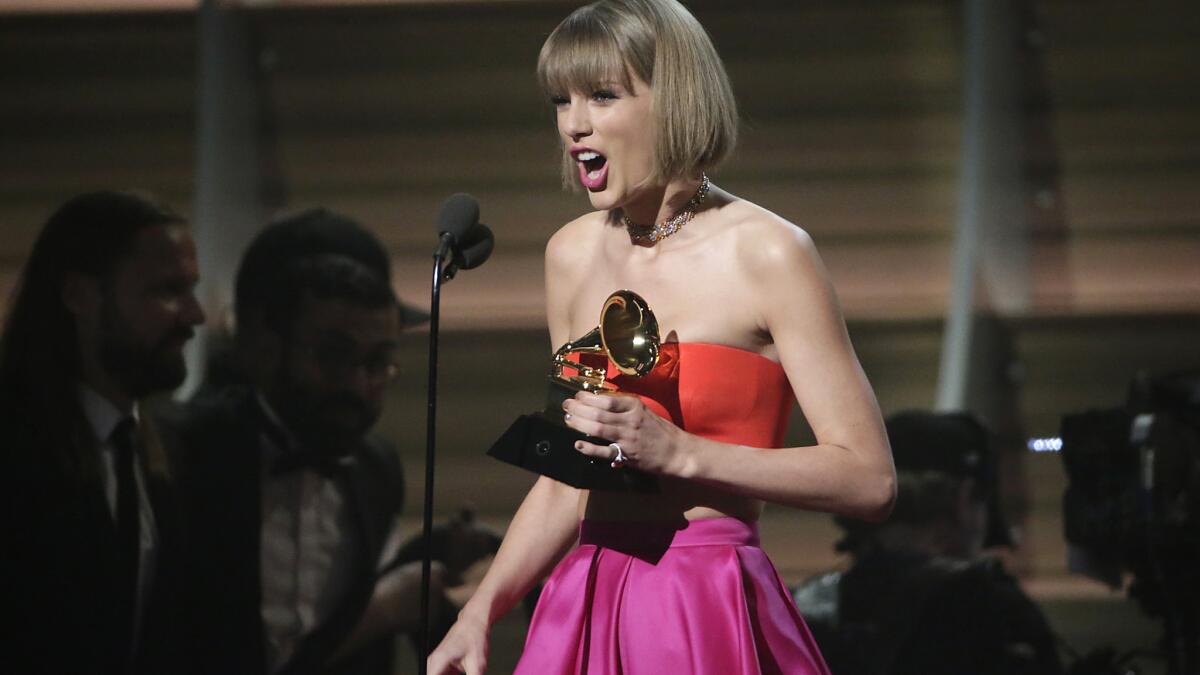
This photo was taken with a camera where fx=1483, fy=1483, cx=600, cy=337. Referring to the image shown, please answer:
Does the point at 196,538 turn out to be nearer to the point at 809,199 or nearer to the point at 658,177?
the point at 809,199

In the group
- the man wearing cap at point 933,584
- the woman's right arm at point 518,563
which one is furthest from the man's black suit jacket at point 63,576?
the woman's right arm at point 518,563

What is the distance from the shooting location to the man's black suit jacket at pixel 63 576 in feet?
11.5

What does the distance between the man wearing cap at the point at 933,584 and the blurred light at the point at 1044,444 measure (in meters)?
0.24

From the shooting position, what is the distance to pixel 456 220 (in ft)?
6.50

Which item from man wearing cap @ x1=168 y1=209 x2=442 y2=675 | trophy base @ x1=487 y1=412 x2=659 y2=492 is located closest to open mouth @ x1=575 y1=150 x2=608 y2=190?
trophy base @ x1=487 y1=412 x2=659 y2=492

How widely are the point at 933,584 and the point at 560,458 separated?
2065 millimetres

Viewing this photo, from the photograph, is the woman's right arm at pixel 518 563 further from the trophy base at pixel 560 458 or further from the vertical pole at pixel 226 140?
the vertical pole at pixel 226 140

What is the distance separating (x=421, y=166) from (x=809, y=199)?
114cm

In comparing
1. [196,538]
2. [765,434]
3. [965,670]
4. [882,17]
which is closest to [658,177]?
[765,434]

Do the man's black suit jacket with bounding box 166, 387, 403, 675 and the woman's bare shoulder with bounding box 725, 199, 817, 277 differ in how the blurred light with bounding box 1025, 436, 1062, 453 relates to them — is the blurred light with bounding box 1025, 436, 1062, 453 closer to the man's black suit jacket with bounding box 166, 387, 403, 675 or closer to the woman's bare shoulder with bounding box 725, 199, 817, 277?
the man's black suit jacket with bounding box 166, 387, 403, 675

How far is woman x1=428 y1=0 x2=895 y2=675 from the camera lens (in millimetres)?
1797

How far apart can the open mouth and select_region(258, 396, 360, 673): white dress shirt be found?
2.19 meters

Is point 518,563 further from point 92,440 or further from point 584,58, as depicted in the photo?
point 92,440

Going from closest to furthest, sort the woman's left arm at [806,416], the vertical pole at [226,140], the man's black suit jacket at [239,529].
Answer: the woman's left arm at [806,416] < the man's black suit jacket at [239,529] < the vertical pole at [226,140]
